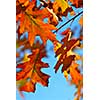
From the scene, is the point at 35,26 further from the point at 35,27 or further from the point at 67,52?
the point at 67,52

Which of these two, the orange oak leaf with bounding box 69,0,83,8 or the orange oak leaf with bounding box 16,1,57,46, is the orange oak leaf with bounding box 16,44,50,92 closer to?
the orange oak leaf with bounding box 16,1,57,46

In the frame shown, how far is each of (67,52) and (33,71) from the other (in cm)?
19

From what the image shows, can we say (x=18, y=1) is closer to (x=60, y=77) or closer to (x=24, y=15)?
(x=24, y=15)

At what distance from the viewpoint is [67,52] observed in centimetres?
115

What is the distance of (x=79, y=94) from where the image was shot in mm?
1136

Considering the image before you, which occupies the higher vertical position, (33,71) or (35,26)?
(35,26)

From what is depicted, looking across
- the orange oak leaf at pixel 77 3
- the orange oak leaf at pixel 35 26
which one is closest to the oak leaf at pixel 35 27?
the orange oak leaf at pixel 35 26

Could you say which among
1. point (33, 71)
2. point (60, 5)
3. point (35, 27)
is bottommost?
point (33, 71)

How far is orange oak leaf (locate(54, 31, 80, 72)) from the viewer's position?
3.75 feet

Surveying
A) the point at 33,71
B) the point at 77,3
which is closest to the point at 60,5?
the point at 77,3

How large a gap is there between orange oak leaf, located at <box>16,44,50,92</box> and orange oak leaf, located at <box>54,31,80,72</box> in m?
0.08

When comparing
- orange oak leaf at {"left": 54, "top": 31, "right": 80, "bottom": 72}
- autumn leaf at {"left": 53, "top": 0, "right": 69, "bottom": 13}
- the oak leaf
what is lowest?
orange oak leaf at {"left": 54, "top": 31, "right": 80, "bottom": 72}

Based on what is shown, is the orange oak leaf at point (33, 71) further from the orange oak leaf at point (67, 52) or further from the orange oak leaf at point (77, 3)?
the orange oak leaf at point (77, 3)

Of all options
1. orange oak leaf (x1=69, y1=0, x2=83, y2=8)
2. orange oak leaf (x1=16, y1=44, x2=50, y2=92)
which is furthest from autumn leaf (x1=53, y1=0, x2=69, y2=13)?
orange oak leaf (x1=16, y1=44, x2=50, y2=92)
